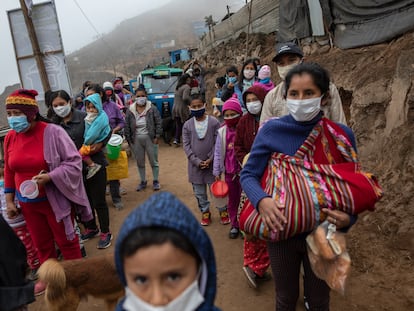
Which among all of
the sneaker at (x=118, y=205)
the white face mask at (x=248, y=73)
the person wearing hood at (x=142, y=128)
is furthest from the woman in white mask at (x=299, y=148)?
the person wearing hood at (x=142, y=128)

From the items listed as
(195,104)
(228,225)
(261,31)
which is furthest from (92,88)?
(261,31)

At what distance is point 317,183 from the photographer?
1.59 meters

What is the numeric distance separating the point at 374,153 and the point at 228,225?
7.27 ft

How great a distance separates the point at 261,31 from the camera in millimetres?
13094

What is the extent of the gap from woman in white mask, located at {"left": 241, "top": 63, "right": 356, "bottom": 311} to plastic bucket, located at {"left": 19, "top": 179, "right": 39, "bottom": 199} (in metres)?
1.94

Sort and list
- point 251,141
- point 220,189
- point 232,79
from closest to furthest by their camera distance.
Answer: point 251,141 → point 220,189 → point 232,79

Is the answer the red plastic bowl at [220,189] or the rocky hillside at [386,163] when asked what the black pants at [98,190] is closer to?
the red plastic bowl at [220,189]

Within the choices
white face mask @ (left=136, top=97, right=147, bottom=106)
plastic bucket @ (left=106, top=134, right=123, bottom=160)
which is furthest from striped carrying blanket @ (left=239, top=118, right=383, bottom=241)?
white face mask @ (left=136, top=97, right=147, bottom=106)

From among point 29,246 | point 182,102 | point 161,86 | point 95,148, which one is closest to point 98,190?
point 95,148

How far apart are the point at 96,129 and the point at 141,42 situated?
8568 cm

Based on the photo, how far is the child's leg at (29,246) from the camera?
11.2ft

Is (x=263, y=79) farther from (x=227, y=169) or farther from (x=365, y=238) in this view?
(x=365, y=238)

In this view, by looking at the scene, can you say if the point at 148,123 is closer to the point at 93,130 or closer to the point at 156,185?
the point at 156,185

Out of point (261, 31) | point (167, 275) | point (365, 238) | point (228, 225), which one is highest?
point (261, 31)
